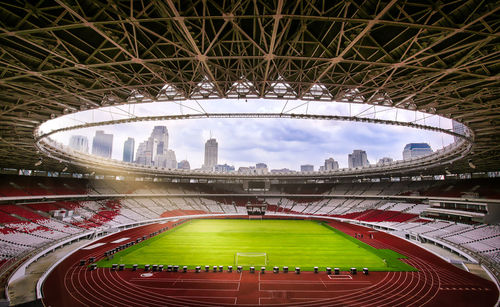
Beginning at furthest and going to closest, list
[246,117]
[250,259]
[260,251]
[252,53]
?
[260,251] < [250,259] < [246,117] < [252,53]

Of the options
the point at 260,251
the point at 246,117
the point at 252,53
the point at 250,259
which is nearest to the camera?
the point at 252,53

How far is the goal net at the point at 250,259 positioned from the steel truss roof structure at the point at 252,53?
17890mm

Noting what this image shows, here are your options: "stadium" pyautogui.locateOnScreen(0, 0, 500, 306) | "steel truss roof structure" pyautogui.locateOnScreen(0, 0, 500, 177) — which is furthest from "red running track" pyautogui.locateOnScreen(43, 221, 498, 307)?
"steel truss roof structure" pyautogui.locateOnScreen(0, 0, 500, 177)

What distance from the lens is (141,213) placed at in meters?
52.5

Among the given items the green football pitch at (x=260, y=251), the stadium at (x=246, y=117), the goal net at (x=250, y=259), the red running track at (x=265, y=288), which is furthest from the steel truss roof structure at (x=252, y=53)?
the goal net at (x=250, y=259)

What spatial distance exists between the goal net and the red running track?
2547 mm

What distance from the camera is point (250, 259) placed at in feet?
87.1

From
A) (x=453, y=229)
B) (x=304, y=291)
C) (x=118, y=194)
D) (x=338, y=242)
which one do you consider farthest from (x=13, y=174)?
(x=453, y=229)

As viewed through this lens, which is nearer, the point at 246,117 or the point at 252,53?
the point at 252,53

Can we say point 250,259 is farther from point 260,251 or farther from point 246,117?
point 246,117

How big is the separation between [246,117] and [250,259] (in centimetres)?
1643

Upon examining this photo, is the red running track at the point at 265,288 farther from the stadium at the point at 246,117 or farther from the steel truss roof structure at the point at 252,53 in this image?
the steel truss roof structure at the point at 252,53

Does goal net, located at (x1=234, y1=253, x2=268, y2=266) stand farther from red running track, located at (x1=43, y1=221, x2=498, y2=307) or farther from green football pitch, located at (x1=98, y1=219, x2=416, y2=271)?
red running track, located at (x1=43, y1=221, x2=498, y2=307)

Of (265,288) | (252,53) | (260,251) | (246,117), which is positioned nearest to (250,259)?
(260,251)
